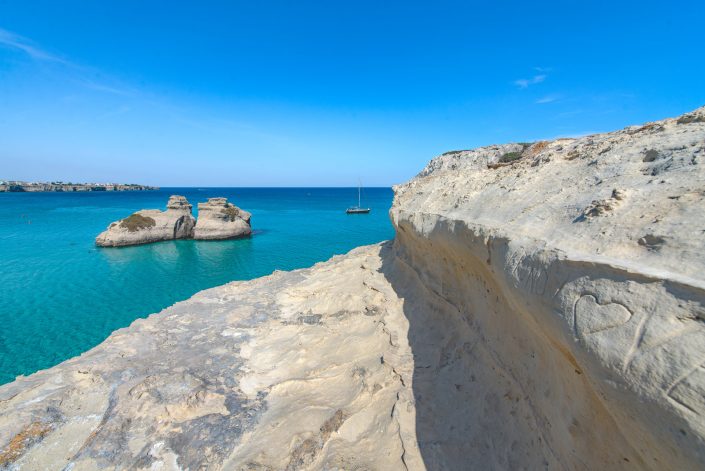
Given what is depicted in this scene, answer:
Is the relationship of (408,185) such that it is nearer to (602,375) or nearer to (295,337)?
(295,337)

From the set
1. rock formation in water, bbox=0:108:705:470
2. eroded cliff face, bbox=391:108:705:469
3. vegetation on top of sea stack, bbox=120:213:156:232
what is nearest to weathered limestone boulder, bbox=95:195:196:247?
vegetation on top of sea stack, bbox=120:213:156:232

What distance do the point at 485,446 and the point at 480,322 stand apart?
89.2 inches

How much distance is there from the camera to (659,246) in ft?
11.2

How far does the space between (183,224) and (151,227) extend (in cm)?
379

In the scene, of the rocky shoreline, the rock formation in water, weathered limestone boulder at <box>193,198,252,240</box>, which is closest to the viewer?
the rock formation in water

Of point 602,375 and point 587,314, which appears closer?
point 602,375

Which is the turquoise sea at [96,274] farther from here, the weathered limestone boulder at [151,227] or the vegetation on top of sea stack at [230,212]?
the vegetation on top of sea stack at [230,212]

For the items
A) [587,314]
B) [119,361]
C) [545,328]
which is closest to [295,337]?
[119,361]

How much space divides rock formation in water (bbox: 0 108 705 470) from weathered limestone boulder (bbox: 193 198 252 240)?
32189 mm

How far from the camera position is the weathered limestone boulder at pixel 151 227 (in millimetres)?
36812

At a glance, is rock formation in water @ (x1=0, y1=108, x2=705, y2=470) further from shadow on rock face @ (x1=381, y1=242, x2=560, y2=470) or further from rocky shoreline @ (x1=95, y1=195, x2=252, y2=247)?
rocky shoreline @ (x1=95, y1=195, x2=252, y2=247)

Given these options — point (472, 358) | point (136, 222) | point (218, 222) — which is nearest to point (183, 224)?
point (218, 222)

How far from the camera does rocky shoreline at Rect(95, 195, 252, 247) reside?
127 ft

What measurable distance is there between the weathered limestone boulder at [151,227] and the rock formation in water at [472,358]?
31.6 meters
